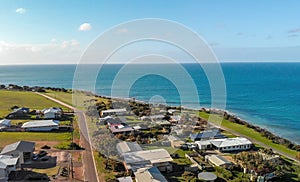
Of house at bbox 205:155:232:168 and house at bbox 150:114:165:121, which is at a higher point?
house at bbox 150:114:165:121

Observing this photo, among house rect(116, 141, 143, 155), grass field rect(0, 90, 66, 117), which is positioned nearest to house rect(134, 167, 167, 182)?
house rect(116, 141, 143, 155)

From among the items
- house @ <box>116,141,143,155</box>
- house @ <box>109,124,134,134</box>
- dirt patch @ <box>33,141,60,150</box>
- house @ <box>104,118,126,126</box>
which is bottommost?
dirt patch @ <box>33,141,60,150</box>

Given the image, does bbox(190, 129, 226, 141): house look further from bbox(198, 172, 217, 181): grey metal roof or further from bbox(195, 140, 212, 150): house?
bbox(198, 172, 217, 181): grey metal roof

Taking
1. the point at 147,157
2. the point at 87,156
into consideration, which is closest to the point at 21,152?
the point at 87,156

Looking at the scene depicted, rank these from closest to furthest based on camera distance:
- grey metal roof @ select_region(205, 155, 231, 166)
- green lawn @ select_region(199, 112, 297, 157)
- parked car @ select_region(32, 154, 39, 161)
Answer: grey metal roof @ select_region(205, 155, 231, 166) < parked car @ select_region(32, 154, 39, 161) < green lawn @ select_region(199, 112, 297, 157)

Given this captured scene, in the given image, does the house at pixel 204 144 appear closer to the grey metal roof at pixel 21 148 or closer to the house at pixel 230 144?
the house at pixel 230 144

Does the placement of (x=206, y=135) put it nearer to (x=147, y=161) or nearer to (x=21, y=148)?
(x=147, y=161)

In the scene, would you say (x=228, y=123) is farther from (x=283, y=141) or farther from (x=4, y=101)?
(x=4, y=101)
